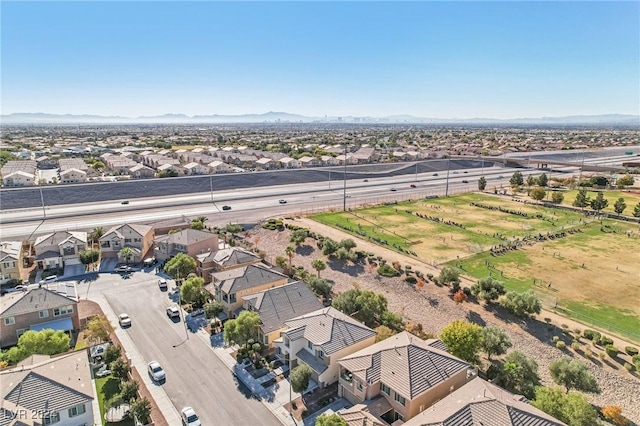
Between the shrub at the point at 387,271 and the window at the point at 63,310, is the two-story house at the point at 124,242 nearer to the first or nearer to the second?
the window at the point at 63,310

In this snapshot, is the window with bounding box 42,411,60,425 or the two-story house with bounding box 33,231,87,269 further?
the two-story house with bounding box 33,231,87,269

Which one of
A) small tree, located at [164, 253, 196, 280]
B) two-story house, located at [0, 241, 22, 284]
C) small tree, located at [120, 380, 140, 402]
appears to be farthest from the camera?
small tree, located at [164, 253, 196, 280]

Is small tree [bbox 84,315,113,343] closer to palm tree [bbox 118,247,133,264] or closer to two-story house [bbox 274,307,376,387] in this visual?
two-story house [bbox 274,307,376,387]

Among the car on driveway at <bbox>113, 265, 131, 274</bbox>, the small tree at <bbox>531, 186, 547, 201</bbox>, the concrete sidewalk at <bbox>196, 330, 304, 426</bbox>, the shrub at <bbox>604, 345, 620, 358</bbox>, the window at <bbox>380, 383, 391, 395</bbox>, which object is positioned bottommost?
the concrete sidewalk at <bbox>196, 330, 304, 426</bbox>

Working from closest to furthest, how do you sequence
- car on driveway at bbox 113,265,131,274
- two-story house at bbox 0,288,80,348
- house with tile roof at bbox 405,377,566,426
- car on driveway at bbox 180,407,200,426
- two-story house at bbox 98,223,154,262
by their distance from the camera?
house with tile roof at bbox 405,377,566,426, car on driveway at bbox 180,407,200,426, two-story house at bbox 0,288,80,348, car on driveway at bbox 113,265,131,274, two-story house at bbox 98,223,154,262

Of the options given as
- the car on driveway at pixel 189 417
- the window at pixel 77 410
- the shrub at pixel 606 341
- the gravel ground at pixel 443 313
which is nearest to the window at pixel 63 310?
the window at pixel 77 410

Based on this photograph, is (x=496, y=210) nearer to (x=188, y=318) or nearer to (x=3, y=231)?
(x=188, y=318)

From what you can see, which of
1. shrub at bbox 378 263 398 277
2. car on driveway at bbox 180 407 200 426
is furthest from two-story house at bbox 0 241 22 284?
shrub at bbox 378 263 398 277
